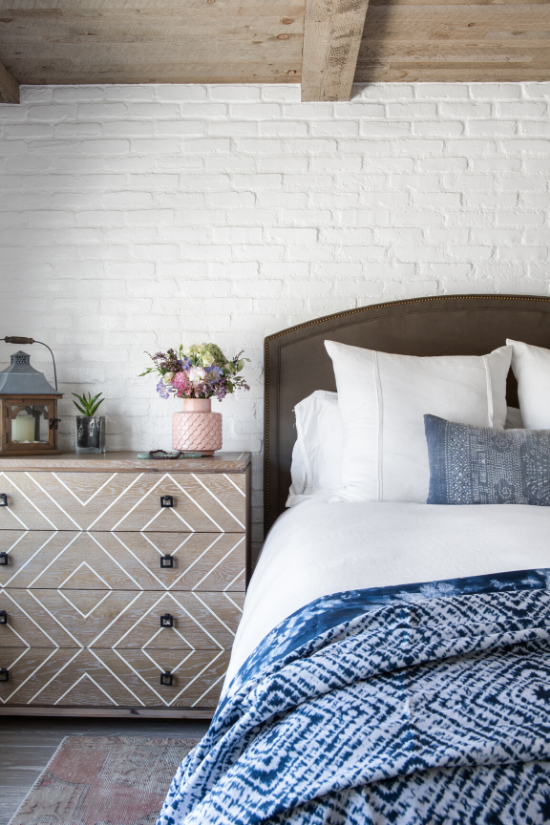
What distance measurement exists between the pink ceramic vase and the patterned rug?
90 cm

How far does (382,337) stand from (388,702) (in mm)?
1769

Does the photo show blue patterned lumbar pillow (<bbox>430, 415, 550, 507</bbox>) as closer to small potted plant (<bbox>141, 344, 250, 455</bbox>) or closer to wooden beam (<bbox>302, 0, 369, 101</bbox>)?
A: small potted plant (<bbox>141, 344, 250, 455</bbox>)

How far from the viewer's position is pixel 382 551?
117cm

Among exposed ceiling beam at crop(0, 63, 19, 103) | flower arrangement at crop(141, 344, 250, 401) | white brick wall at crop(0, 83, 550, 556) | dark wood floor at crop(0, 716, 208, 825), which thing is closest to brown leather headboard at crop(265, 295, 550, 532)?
white brick wall at crop(0, 83, 550, 556)

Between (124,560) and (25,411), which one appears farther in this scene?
(25,411)

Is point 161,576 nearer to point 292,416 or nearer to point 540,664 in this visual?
point 292,416

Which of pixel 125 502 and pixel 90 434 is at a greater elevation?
pixel 90 434

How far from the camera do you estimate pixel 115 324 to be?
233cm

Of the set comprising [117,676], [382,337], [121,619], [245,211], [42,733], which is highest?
[245,211]

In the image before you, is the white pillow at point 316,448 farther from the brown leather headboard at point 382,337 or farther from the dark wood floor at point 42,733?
the dark wood floor at point 42,733

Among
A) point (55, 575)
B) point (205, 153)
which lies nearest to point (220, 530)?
point (55, 575)

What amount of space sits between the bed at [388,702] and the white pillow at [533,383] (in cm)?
85

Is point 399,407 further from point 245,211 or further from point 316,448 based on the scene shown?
point 245,211

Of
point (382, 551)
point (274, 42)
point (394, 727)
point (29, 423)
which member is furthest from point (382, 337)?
point (394, 727)
